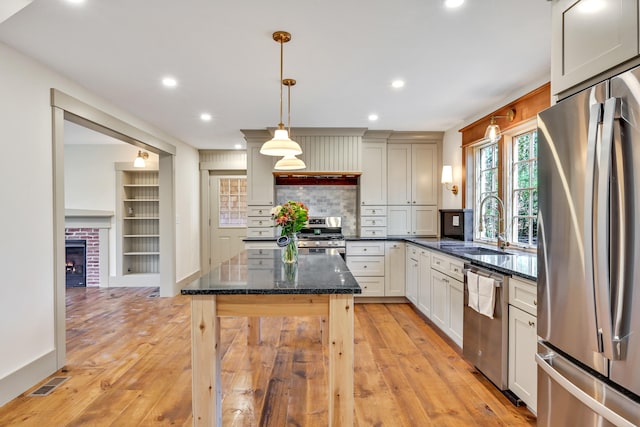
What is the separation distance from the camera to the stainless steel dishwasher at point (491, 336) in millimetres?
2291

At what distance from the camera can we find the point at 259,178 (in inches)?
196

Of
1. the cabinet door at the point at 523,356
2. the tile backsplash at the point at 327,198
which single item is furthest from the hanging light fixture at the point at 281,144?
the tile backsplash at the point at 327,198

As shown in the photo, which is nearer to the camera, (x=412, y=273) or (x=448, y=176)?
(x=412, y=273)

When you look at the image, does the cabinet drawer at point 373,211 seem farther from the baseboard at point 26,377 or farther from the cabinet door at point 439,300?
the baseboard at point 26,377

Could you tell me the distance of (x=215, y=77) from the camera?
300 centimetres

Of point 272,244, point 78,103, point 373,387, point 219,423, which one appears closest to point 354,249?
point 272,244

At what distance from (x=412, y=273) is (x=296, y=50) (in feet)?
10.1

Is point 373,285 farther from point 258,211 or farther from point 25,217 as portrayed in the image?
point 25,217

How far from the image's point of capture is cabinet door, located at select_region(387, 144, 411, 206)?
5.08m

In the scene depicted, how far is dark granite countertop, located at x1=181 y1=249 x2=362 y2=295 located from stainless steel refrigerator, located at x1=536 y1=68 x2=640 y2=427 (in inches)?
34.4

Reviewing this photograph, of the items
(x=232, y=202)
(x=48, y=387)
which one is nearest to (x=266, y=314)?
(x=48, y=387)

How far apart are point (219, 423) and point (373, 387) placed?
3.64ft

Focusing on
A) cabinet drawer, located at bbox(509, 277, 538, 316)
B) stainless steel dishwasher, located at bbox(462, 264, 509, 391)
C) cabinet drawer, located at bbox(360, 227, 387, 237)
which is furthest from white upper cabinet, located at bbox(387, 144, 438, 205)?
cabinet drawer, located at bbox(509, 277, 538, 316)

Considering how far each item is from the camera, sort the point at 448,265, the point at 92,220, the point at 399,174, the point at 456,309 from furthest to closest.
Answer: the point at 92,220
the point at 399,174
the point at 448,265
the point at 456,309
